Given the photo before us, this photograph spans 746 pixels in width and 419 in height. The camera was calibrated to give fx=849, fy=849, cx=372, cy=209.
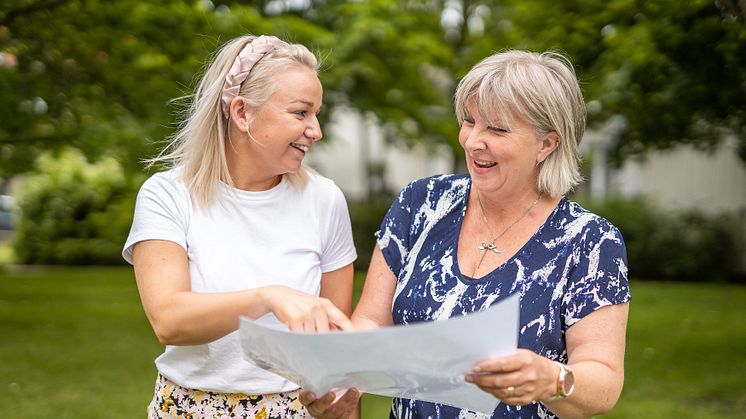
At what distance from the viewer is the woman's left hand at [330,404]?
7.39 ft

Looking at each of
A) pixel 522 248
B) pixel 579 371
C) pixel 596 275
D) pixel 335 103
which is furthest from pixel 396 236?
pixel 335 103

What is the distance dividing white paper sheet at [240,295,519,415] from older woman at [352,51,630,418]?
271mm

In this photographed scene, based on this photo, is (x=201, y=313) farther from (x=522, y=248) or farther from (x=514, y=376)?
(x=522, y=248)

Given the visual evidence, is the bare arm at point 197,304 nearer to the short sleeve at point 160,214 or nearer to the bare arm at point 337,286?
the short sleeve at point 160,214

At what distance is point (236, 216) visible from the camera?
2.50 m

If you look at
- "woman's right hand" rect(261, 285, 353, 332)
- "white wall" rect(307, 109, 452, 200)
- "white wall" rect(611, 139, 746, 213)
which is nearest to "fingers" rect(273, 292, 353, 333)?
"woman's right hand" rect(261, 285, 353, 332)

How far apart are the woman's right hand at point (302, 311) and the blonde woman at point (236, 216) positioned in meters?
0.29

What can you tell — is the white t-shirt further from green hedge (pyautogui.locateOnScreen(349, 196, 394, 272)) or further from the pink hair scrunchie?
green hedge (pyautogui.locateOnScreen(349, 196, 394, 272))

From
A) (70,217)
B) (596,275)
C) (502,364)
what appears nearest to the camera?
(502,364)

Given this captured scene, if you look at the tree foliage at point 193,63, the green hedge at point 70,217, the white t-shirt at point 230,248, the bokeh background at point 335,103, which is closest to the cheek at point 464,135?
the white t-shirt at point 230,248

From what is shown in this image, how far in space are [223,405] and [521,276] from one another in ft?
3.06

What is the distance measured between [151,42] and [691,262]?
429 inches

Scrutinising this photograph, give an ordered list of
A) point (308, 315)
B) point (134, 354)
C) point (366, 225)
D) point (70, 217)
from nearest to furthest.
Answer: point (308, 315), point (134, 354), point (366, 225), point (70, 217)

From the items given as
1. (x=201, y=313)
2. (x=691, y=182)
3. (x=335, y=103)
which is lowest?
(x=201, y=313)
